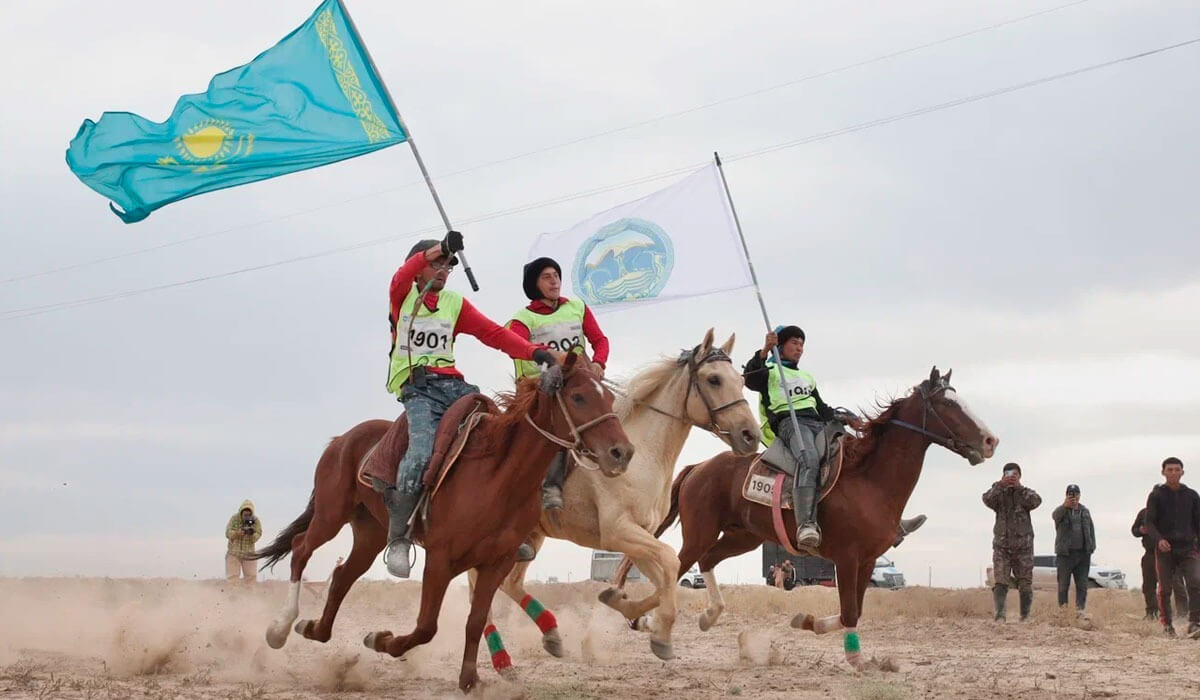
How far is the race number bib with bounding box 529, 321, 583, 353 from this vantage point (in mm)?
12359

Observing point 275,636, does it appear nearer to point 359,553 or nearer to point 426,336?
point 359,553

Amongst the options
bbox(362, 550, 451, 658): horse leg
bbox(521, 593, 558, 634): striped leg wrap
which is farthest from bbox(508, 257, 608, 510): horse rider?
bbox(362, 550, 451, 658): horse leg

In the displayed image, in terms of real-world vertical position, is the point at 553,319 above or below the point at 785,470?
above

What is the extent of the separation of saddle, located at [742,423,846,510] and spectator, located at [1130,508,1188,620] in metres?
7.49

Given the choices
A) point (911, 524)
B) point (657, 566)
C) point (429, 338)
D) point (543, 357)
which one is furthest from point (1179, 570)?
point (429, 338)

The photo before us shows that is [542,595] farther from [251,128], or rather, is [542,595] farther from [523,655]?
[251,128]

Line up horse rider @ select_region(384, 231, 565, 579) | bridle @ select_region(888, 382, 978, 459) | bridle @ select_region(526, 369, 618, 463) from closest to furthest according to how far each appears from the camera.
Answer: bridle @ select_region(526, 369, 618, 463)
horse rider @ select_region(384, 231, 565, 579)
bridle @ select_region(888, 382, 978, 459)

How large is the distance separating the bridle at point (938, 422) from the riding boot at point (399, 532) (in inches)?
228

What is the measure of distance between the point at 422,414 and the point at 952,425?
18.9 ft

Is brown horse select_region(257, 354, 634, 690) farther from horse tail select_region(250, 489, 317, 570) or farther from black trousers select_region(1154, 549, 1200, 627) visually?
black trousers select_region(1154, 549, 1200, 627)

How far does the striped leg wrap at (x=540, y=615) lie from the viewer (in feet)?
39.2

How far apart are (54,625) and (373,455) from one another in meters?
6.10

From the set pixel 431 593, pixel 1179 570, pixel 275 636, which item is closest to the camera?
pixel 431 593

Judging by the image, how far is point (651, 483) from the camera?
474 inches
